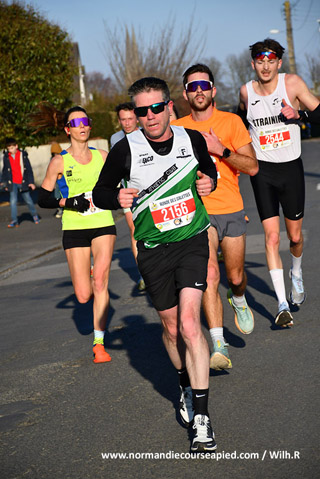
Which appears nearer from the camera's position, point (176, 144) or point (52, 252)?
point (176, 144)

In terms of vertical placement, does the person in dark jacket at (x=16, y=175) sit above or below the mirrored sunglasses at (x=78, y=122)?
below

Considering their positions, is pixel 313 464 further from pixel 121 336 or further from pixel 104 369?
pixel 121 336

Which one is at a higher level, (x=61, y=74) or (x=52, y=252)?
(x=61, y=74)

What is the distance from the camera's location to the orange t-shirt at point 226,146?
20.0 ft

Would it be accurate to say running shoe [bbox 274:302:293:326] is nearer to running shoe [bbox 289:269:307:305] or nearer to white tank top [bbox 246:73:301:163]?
running shoe [bbox 289:269:307:305]

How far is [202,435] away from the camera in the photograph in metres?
4.27

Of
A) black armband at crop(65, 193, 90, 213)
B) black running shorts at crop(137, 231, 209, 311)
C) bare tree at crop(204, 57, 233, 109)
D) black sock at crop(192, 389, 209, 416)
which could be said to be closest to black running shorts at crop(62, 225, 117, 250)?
black armband at crop(65, 193, 90, 213)

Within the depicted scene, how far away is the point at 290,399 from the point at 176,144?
1755mm

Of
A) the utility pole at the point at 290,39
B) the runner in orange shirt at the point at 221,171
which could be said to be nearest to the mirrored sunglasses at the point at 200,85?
the runner in orange shirt at the point at 221,171

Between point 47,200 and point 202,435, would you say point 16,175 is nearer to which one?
point 47,200

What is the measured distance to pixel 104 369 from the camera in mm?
6227

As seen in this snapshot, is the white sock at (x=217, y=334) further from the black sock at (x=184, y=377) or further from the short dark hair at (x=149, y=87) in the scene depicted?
the short dark hair at (x=149, y=87)

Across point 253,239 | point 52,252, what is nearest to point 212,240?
point 253,239

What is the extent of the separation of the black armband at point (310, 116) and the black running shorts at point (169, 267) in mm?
2505
